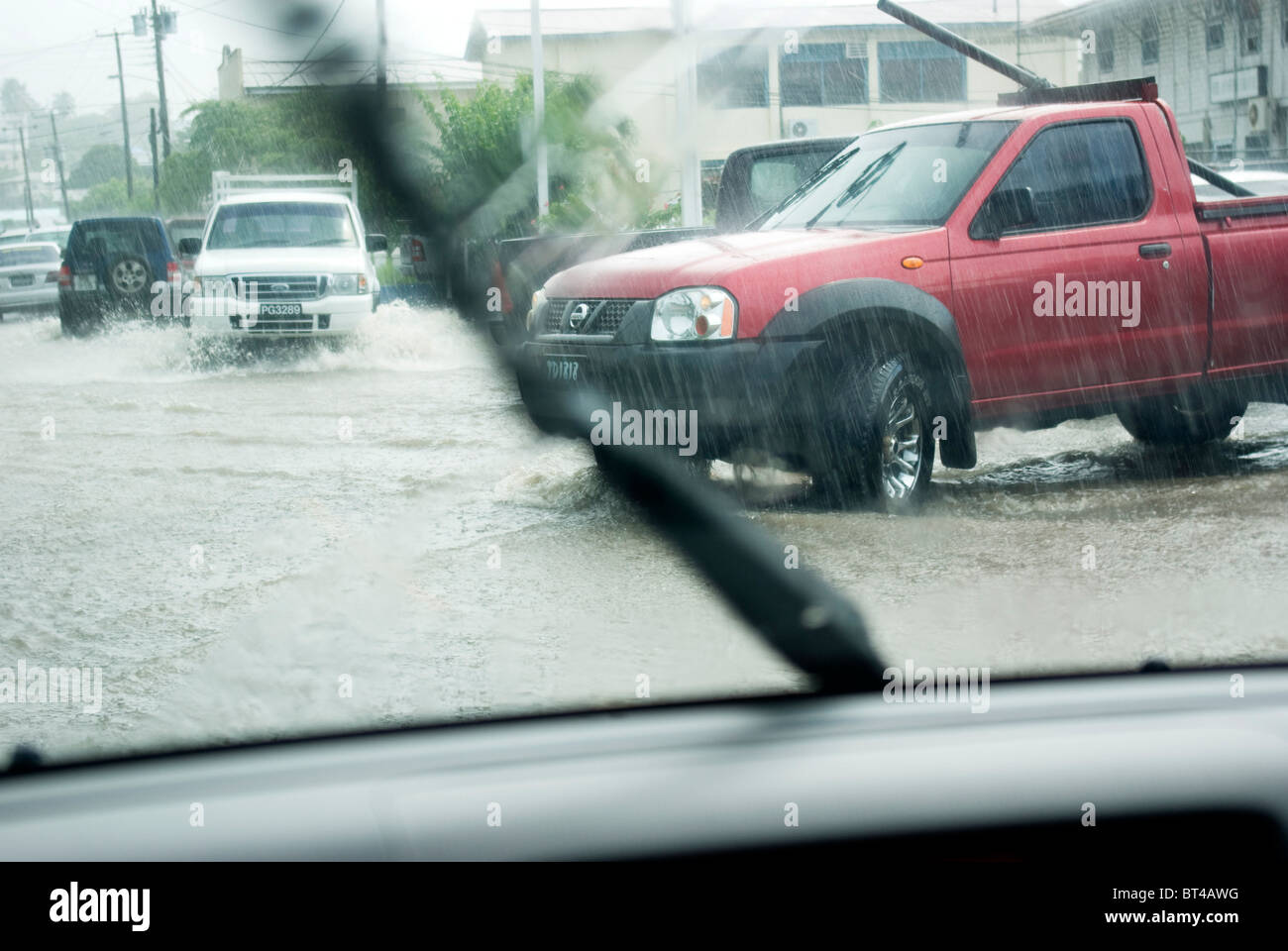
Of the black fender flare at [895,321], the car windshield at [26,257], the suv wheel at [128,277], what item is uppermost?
the car windshield at [26,257]

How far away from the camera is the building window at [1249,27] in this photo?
103 feet

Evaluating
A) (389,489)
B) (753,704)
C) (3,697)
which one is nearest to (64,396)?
(389,489)

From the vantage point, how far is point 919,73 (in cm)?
4088

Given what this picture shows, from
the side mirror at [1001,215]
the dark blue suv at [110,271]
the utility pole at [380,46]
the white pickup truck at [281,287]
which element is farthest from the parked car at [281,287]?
the utility pole at [380,46]

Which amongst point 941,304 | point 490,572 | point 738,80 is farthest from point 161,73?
point 738,80

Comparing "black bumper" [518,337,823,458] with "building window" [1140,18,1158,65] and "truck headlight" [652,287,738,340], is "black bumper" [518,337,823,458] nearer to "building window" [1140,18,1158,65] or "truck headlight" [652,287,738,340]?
"truck headlight" [652,287,738,340]

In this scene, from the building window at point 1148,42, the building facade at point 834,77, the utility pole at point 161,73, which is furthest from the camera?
the building facade at point 834,77

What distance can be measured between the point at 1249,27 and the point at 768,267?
29.9 metres

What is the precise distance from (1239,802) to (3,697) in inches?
137

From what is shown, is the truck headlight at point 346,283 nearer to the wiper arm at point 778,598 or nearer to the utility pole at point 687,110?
the utility pole at point 687,110

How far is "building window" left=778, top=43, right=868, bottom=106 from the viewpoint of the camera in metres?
40.2

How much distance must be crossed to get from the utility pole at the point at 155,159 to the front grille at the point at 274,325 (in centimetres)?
1139

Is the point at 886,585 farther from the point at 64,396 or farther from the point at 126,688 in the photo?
the point at 64,396

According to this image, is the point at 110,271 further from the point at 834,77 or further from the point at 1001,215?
the point at 834,77
